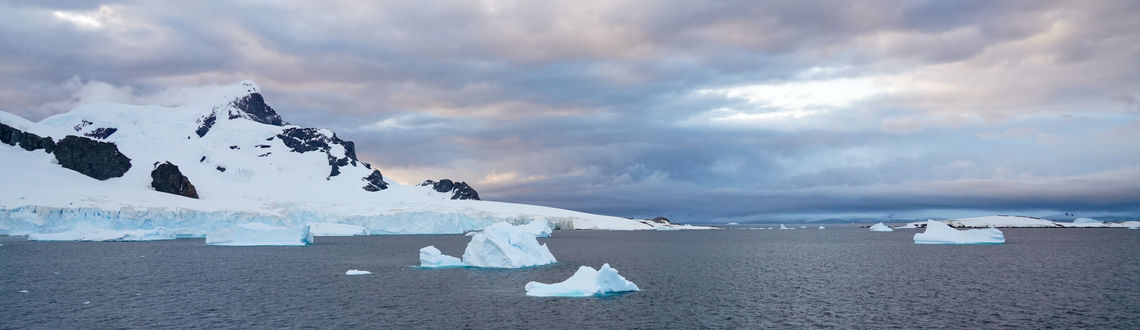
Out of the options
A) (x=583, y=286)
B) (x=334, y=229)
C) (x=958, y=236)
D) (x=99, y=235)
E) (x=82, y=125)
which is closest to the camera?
(x=583, y=286)

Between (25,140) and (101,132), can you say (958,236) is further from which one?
(101,132)

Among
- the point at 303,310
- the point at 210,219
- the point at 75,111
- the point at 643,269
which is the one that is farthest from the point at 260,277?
the point at 75,111

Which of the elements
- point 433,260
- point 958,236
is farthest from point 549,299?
point 958,236

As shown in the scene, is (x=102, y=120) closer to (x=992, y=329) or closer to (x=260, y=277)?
(x=260, y=277)

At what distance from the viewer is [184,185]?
429ft

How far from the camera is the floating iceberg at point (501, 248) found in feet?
169

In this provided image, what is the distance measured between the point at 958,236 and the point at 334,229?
9463 cm

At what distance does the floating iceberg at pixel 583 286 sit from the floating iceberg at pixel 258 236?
57.2 m

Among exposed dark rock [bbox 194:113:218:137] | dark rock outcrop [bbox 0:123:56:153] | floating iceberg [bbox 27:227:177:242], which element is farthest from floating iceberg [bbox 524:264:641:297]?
exposed dark rock [bbox 194:113:218:137]

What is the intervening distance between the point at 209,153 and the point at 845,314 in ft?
573

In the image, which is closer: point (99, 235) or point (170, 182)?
point (99, 235)

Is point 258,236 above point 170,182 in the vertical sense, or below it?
below

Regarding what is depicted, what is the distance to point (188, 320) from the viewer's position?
2798 cm

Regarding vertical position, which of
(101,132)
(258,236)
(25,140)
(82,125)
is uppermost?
(82,125)
